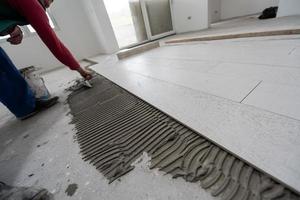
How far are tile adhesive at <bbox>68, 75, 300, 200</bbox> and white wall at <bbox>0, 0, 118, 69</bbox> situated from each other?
9.74ft

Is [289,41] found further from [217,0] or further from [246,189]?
[217,0]

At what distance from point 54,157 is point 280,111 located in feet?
3.45

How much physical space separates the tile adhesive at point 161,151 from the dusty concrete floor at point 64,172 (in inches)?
1.2

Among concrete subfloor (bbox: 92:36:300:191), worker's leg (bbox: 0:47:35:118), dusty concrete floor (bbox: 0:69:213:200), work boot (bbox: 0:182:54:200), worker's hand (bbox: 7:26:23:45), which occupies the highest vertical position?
worker's hand (bbox: 7:26:23:45)

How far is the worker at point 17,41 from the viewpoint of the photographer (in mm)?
939

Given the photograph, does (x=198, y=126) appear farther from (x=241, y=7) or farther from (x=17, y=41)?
(x=241, y=7)

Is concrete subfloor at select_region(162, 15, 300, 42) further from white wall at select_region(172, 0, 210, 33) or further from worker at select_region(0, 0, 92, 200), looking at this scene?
worker at select_region(0, 0, 92, 200)

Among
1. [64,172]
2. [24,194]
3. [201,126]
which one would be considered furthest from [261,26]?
[24,194]

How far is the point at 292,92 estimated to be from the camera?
717mm

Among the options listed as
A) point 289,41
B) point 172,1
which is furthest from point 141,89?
point 172,1

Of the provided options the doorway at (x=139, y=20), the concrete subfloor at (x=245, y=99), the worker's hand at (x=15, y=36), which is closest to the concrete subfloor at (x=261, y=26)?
the concrete subfloor at (x=245, y=99)

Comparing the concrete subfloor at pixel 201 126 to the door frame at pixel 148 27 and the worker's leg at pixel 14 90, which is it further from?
the door frame at pixel 148 27

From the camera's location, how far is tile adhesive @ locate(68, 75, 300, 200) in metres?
0.42

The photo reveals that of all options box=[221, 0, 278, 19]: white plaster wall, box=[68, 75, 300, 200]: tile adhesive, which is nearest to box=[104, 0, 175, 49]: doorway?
box=[221, 0, 278, 19]: white plaster wall
